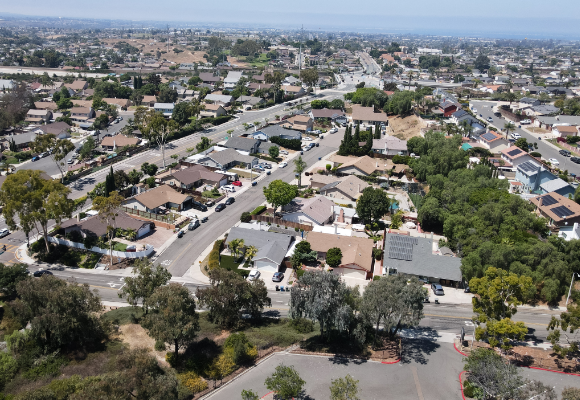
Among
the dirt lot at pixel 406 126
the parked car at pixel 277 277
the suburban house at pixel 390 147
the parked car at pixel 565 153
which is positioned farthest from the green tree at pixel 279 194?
the parked car at pixel 565 153

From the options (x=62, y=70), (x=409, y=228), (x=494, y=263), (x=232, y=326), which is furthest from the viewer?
Result: (x=62, y=70)

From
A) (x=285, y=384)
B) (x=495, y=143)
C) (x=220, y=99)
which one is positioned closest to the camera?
(x=285, y=384)

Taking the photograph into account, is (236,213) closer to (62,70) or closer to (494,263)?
(494,263)

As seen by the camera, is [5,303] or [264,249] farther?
[264,249]

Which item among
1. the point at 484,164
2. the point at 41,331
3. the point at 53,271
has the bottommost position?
the point at 53,271

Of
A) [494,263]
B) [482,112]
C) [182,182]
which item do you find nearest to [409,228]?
[494,263]

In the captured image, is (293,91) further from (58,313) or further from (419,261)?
(58,313)

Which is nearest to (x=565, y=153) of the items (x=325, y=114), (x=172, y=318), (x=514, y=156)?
(x=514, y=156)
